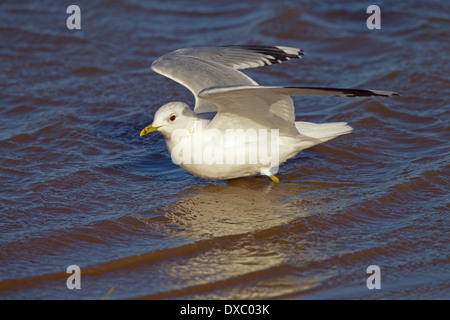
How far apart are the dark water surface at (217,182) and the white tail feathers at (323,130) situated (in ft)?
1.76

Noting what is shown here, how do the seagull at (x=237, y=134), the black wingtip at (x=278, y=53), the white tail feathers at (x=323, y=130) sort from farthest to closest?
the black wingtip at (x=278, y=53) → the white tail feathers at (x=323, y=130) → the seagull at (x=237, y=134)

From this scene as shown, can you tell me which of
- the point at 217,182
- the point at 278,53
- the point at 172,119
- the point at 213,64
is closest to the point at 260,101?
the point at 172,119

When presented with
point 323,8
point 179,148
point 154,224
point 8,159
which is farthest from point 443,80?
point 8,159

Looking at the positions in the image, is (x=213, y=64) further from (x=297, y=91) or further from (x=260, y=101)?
(x=297, y=91)

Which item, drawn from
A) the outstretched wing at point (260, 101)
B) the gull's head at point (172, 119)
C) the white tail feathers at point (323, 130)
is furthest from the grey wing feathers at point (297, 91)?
the white tail feathers at point (323, 130)

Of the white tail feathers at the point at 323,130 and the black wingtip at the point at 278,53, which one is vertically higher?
the black wingtip at the point at 278,53

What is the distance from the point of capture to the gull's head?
6246 millimetres

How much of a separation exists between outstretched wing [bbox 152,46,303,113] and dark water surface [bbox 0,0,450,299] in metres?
0.95

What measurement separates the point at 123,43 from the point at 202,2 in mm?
2435

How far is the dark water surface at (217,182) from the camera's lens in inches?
196

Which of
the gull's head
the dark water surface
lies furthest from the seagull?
the dark water surface

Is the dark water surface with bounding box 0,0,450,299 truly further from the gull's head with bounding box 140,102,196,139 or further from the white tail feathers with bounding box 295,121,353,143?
the gull's head with bounding box 140,102,196,139

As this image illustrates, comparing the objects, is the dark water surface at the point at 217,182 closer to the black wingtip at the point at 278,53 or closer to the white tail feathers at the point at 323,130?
the white tail feathers at the point at 323,130

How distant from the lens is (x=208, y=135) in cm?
617
